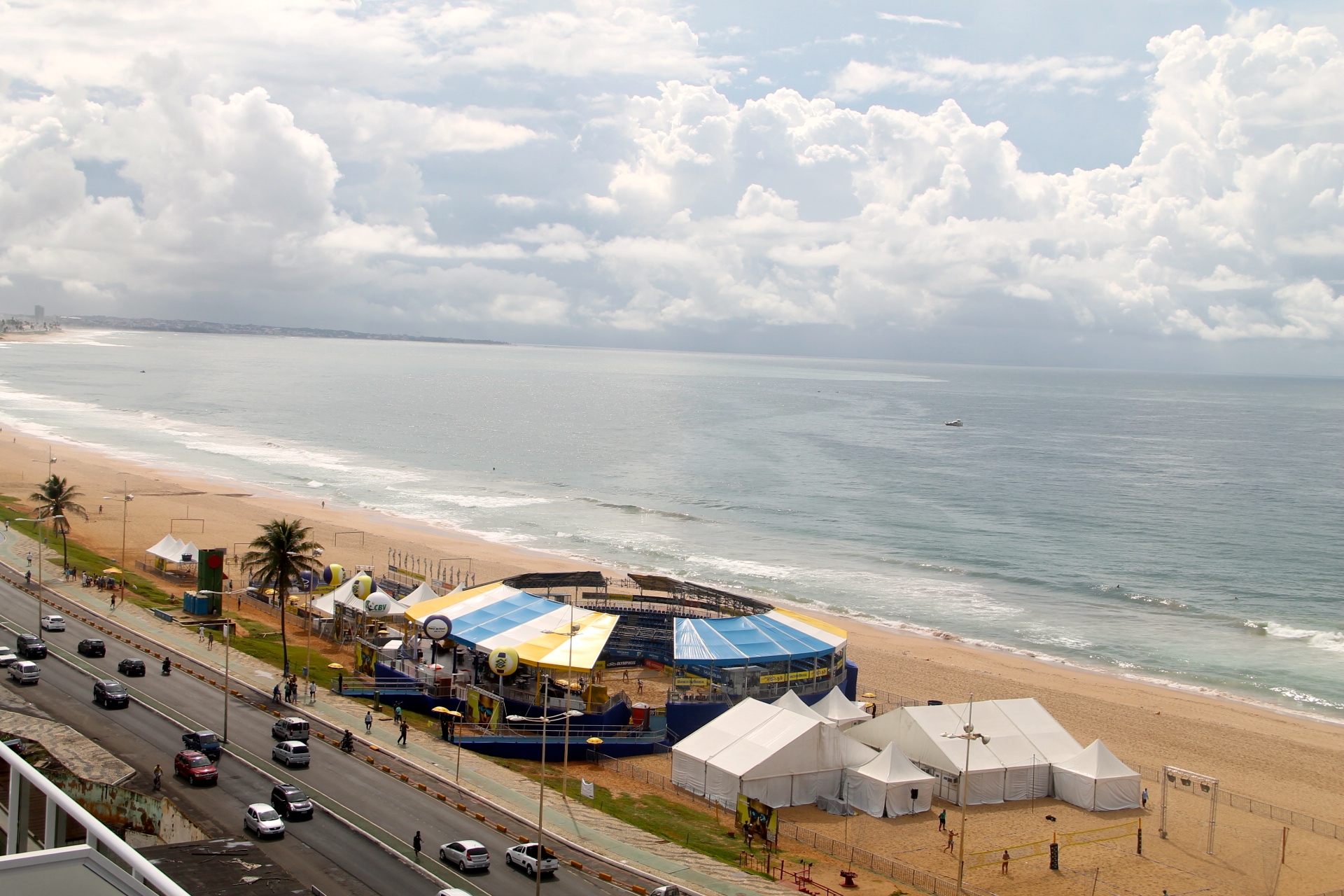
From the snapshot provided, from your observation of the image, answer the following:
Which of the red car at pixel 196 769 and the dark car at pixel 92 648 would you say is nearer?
the red car at pixel 196 769

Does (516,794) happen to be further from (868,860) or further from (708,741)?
(868,860)

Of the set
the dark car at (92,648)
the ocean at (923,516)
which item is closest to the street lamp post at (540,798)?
the dark car at (92,648)

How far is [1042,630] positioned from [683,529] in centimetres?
4179

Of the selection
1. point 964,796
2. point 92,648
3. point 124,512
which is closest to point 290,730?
point 92,648

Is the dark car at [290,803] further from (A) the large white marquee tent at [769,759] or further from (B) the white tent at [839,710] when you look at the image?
(B) the white tent at [839,710]

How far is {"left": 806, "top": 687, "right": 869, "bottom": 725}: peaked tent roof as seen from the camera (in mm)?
46188

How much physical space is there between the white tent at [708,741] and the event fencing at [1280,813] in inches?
714

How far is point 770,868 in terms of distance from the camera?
33156 millimetres

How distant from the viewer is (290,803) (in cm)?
3167

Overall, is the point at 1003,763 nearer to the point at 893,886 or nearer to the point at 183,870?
the point at 893,886

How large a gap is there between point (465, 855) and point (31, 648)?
28051 millimetres

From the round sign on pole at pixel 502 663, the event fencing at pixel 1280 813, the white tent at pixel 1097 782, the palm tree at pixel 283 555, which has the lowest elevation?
the event fencing at pixel 1280 813

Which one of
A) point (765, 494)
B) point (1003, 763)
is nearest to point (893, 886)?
point (1003, 763)

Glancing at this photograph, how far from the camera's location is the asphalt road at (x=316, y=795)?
2906cm
